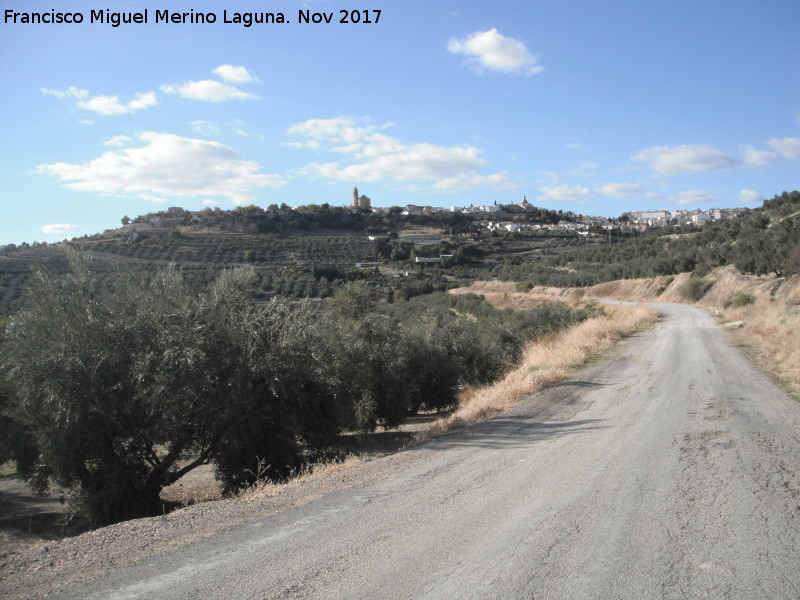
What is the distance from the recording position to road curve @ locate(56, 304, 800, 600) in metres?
3.66

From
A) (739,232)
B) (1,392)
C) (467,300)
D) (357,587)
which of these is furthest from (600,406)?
(739,232)

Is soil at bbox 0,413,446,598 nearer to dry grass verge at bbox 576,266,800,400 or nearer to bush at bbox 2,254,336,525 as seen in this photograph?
bush at bbox 2,254,336,525

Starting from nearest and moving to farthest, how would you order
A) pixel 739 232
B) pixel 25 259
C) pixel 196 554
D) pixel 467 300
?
pixel 196 554
pixel 25 259
pixel 467 300
pixel 739 232

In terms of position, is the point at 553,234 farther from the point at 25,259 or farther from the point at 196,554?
the point at 196,554

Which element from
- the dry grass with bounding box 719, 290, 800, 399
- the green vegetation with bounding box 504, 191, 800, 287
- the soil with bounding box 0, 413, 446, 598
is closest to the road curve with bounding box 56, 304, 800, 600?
the soil with bounding box 0, 413, 446, 598

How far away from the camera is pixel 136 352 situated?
10.6 metres

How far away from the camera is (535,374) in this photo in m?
12.6

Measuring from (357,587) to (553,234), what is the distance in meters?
95.6

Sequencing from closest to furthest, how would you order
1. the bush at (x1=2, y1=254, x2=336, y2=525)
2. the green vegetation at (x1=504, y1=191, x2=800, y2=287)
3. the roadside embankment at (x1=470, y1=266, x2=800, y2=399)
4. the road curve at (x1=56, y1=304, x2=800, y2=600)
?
the road curve at (x1=56, y1=304, x2=800, y2=600) < the bush at (x1=2, y1=254, x2=336, y2=525) < the roadside embankment at (x1=470, y1=266, x2=800, y2=399) < the green vegetation at (x1=504, y1=191, x2=800, y2=287)

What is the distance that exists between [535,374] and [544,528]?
8382 mm

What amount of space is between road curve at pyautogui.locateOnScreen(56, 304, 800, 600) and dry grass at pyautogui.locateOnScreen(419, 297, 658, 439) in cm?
192

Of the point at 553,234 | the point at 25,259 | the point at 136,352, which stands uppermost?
the point at 553,234

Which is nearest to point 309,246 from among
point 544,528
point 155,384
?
point 155,384

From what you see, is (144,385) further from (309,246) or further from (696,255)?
(309,246)
